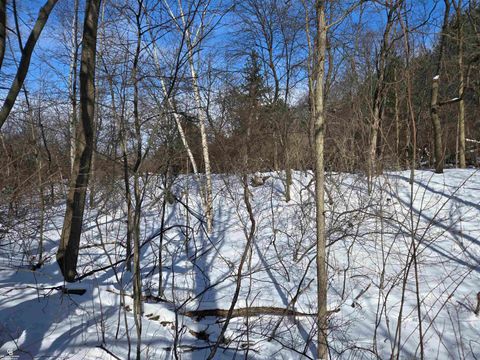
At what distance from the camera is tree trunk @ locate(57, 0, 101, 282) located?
4500mm

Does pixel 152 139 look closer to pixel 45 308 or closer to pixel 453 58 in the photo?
pixel 45 308

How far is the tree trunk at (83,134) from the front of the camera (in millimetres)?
4500

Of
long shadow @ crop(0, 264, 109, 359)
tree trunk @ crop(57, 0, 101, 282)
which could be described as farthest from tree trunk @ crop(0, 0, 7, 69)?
long shadow @ crop(0, 264, 109, 359)

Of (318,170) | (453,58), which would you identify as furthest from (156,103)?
(453,58)

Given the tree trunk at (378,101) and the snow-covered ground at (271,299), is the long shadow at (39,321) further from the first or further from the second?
the tree trunk at (378,101)

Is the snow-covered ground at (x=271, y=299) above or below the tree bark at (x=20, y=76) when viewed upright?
below

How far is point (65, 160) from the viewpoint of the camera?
8.76 meters

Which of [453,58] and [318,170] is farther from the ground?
[453,58]

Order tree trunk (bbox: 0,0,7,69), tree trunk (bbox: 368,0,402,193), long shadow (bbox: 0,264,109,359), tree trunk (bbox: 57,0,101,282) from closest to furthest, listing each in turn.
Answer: tree trunk (bbox: 368,0,402,193) → long shadow (bbox: 0,264,109,359) → tree trunk (bbox: 0,0,7,69) → tree trunk (bbox: 57,0,101,282)

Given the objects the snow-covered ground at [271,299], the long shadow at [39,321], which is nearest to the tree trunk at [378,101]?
the snow-covered ground at [271,299]

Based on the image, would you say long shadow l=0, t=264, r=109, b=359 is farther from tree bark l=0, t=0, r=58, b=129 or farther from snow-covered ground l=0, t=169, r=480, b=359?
tree bark l=0, t=0, r=58, b=129

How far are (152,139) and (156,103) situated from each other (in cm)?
44

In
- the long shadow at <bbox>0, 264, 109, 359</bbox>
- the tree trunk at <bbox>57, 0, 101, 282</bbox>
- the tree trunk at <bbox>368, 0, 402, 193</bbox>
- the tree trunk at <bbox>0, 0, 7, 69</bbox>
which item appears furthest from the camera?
the tree trunk at <bbox>57, 0, 101, 282</bbox>

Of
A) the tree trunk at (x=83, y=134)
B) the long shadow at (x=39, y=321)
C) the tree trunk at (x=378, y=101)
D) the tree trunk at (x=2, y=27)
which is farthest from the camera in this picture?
the tree trunk at (x=83, y=134)
